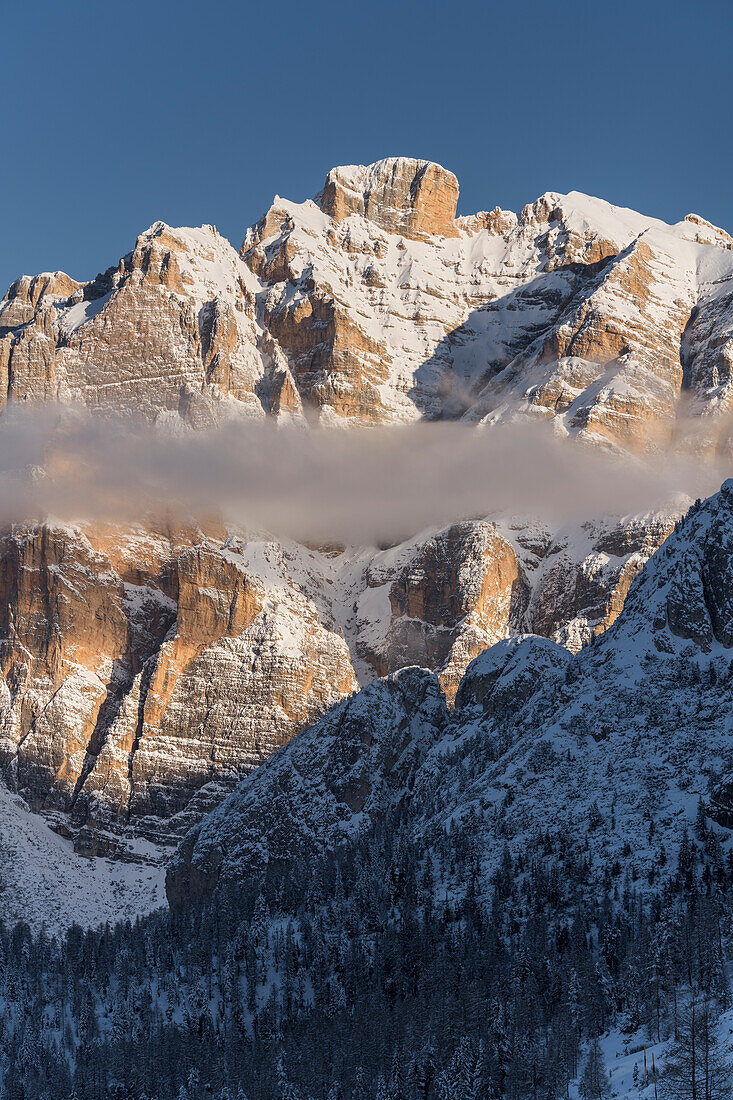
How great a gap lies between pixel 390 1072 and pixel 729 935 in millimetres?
37289

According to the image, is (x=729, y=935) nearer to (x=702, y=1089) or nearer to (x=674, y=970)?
(x=674, y=970)

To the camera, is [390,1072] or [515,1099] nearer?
[515,1099]

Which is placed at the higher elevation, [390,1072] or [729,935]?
[729,935]

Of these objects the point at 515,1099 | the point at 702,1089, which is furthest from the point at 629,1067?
the point at 702,1089

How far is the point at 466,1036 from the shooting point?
640 feet

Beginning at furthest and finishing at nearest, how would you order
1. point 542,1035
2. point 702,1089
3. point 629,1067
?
point 542,1035, point 629,1067, point 702,1089

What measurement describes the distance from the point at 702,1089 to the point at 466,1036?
4989 cm

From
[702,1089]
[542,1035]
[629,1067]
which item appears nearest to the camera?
[702,1089]

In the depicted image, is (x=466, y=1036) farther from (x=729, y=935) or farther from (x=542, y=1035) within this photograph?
(x=729, y=935)

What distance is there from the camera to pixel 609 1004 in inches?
7726

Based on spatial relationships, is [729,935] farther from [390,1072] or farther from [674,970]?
[390,1072]

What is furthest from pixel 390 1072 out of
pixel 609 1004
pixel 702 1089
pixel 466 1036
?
pixel 702 1089

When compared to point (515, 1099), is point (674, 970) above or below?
above

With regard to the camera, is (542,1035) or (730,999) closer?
(730,999)
